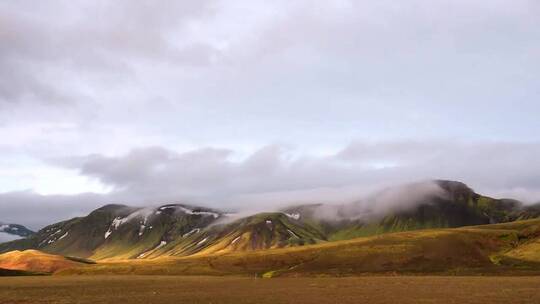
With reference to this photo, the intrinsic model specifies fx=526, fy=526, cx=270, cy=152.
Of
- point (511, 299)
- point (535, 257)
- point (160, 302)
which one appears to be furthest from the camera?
point (535, 257)

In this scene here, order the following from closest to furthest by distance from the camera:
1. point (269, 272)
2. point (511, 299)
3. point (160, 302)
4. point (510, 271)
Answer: point (511, 299)
point (160, 302)
point (510, 271)
point (269, 272)

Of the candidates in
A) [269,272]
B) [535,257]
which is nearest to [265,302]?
[269,272]

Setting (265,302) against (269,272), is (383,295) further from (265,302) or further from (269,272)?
(269,272)

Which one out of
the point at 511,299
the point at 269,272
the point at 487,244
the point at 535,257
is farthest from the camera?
the point at 487,244

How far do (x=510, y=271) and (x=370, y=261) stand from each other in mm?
49903

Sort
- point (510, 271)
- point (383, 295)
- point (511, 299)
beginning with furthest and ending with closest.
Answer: point (510, 271)
point (383, 295)
point (511, 299)

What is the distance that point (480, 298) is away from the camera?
69.6m

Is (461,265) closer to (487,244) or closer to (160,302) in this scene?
(487,244)

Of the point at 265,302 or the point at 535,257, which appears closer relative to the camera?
the point at 265,302

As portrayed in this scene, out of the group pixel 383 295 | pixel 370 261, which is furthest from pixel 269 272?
pixel 383 295

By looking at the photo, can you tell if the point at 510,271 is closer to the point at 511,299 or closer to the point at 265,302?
the point at 511,299

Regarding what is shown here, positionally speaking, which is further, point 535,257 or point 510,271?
point 535,257

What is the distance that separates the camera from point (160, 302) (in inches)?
2832

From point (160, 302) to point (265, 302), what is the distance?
48.1 ft
